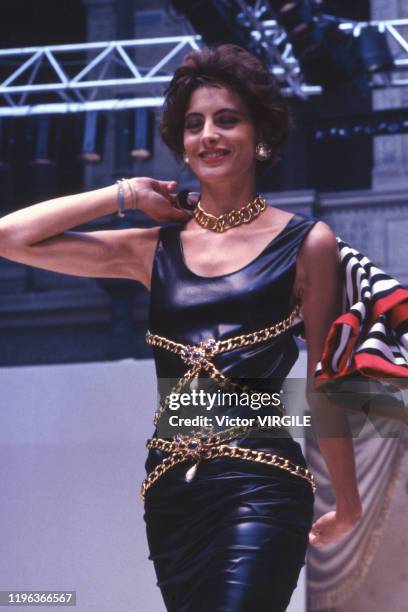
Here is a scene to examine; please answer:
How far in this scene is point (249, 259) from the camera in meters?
1.72

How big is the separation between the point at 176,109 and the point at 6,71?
7165 mm

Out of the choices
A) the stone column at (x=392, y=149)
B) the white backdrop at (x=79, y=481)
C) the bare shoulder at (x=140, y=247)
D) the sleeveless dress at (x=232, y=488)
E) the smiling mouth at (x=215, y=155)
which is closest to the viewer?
the sleeveless dress at (x=232, y=488)

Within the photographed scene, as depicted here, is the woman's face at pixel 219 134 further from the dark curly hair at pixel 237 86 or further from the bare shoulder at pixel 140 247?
the bare shoulder at pixel 140 247

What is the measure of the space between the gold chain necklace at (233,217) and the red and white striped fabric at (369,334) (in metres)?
0.22

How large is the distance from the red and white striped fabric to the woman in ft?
0.26

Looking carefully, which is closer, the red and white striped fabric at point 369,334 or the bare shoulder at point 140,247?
the red and white striped fabric at point 369,334

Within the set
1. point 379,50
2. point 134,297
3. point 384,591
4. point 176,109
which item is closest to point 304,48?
point 379,50

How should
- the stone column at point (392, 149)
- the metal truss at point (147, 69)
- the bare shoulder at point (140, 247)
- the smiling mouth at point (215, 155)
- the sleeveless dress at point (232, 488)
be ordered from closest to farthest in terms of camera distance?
the sleeveless dress at point (232, 488) → the smiling mouth at point (215, 155) → the bare shoulder at point (140, 247) → the metal truss at point (147, 69) → the stone column at point (392, 149)

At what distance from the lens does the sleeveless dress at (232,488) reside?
1.50 meters

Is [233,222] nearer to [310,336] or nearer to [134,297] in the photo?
[310,336]

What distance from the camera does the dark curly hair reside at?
1.75 meters

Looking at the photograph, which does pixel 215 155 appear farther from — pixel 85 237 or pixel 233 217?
pixel 85 237

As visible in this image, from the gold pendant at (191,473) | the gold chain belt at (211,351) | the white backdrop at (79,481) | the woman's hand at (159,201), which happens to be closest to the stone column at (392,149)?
the white backdrop at (79,481)

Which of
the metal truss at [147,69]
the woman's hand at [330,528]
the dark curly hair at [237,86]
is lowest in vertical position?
the woman's hand at [330,528]
